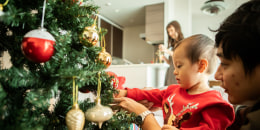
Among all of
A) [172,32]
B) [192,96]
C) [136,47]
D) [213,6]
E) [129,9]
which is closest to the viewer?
[192,96]

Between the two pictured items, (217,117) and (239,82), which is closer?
(239,82)

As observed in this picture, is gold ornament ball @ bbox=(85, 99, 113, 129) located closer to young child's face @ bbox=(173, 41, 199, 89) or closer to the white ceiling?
young child's face @ bbox=(173, 41, 199, 89)

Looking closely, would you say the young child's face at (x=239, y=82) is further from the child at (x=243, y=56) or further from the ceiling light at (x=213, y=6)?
the ceiling light at (x=213, y=6)

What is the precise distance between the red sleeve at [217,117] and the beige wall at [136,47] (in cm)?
499

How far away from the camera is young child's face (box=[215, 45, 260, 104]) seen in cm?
47

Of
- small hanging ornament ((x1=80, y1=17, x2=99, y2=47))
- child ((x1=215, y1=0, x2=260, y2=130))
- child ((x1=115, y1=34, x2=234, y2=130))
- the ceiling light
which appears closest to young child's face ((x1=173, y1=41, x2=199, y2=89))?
child ((x1=115, y1=34, x2=234, y2=130))

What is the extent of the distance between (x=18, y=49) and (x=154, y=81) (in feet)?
10.2

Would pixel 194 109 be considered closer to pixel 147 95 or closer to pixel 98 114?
pixel 147 95

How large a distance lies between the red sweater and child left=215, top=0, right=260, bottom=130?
166mm

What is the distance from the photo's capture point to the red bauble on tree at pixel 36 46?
354 millimetres

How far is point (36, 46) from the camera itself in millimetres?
355

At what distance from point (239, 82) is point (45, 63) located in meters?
0.47

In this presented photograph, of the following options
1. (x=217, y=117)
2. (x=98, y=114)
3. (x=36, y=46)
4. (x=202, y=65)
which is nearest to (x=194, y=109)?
(x=217, y=117)

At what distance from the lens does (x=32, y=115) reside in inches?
15.0
